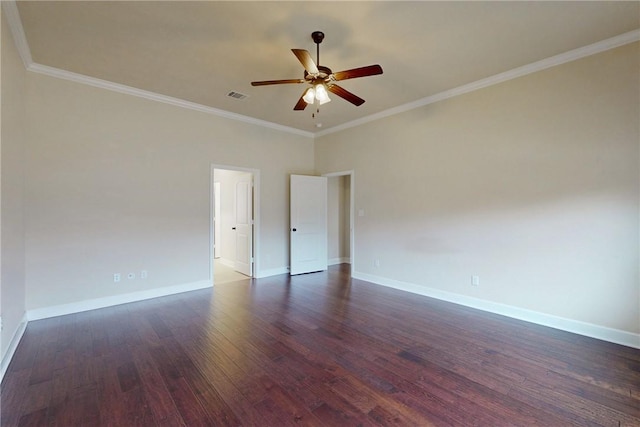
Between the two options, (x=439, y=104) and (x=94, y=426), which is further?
(x=439, y=104)

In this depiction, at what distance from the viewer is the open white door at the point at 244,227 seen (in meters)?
5.71

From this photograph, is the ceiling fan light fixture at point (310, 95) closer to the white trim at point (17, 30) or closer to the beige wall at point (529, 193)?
the beige wall at point (529, 193)

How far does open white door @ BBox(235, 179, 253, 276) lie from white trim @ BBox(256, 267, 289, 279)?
0.64ft

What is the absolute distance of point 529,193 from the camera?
346cm

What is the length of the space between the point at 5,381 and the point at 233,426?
1966 mm

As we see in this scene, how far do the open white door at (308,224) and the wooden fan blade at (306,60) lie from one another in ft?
10.8

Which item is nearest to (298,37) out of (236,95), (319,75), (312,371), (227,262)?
(319,75)

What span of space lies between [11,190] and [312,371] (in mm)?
3343

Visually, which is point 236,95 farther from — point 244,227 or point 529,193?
point 529,193

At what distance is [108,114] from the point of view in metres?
3.97

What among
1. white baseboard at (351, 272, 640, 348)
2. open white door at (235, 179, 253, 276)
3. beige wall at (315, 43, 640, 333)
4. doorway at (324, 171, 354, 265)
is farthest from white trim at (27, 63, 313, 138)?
white baseboard at (351, 272, 640, 348)

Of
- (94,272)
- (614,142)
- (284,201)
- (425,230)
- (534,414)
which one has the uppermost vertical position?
(614,142)

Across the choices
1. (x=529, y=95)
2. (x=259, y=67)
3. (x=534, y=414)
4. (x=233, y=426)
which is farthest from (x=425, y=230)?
(x=233, y=426)

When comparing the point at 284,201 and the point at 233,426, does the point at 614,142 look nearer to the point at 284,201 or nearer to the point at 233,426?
Result: the point at 233,426
